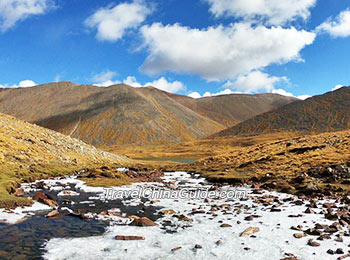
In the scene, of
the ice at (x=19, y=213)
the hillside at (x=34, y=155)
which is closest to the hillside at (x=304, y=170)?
the ice at (x=19, y=213)

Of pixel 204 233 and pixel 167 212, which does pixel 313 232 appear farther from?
pixel 167 212

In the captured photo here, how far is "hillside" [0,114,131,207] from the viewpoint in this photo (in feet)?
121

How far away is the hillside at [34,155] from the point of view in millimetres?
36781

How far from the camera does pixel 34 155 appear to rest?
49094 millimetres

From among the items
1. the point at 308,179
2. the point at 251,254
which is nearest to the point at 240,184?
the point at 308,179

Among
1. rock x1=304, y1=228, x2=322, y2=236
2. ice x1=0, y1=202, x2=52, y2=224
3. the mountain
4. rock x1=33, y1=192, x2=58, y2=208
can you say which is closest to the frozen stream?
rock x1=304, y1=228, x2=322, y2=236

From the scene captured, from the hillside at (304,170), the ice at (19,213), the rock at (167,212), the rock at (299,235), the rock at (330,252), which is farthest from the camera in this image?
the hillside at (304,170)

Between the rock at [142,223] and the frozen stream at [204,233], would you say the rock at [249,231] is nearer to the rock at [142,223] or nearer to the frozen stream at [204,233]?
the frozen stream at [204,233]

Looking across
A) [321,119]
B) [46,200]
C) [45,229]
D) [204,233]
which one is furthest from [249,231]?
[321,119]

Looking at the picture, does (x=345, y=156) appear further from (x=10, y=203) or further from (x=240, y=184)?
(x=10, y=203)

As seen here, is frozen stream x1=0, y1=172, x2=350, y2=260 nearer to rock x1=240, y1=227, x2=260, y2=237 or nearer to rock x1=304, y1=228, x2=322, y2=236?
rock x1=240, y1=227, x2=260, y2=237

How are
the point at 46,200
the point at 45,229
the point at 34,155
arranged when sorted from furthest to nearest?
1. the point at 34,155
2. the point at 46,200
3. the point at 45,229

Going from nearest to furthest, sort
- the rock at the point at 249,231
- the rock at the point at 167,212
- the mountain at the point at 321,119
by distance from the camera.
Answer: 1. the rock at the point at 249,231
2. the rock at the point at 167,212
3. the mountain at the point at 321,119

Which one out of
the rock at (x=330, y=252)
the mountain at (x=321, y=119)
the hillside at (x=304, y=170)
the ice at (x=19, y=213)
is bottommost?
the ice at (x=19, y=213)
